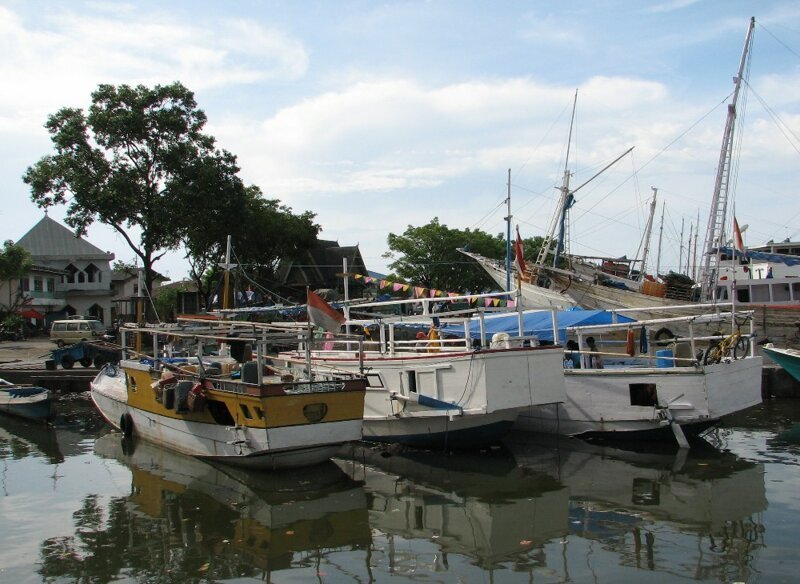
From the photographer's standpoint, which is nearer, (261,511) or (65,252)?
(261,511)

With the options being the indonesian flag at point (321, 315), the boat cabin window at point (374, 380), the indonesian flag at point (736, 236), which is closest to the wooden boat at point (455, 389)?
the boat cabin window at point (374, 380)

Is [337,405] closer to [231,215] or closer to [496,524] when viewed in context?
[496,524]

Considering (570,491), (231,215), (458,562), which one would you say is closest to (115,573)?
(458,562)

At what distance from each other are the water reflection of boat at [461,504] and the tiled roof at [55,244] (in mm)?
49735

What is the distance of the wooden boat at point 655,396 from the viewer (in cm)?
1597

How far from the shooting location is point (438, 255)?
5753cm

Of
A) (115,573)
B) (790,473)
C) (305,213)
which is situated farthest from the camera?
(305,213)

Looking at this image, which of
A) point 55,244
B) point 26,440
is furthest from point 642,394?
point 55,244

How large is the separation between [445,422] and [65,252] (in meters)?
52.3

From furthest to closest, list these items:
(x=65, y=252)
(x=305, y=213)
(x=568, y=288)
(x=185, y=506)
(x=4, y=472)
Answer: (x=65, y=252) → (x=305, y=213) → (x=568, y=288) → (x=4, y=472) → (x=185, y=506)

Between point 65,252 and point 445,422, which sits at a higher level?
point 65,252

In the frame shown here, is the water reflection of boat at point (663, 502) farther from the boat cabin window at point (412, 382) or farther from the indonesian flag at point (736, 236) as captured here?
the indonesian flag at point (736, 236)

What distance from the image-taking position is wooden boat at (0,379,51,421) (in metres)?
22.6

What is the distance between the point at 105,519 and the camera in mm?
12195
